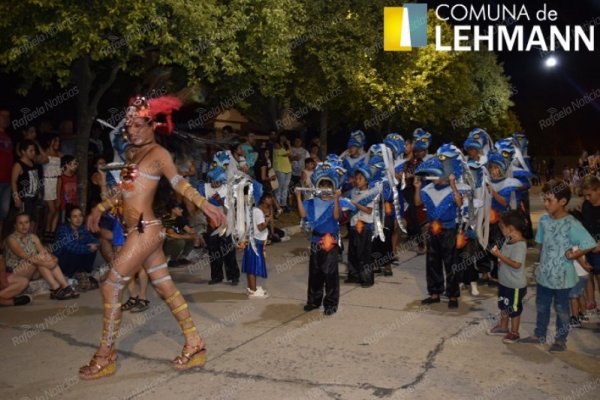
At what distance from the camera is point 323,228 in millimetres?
7000

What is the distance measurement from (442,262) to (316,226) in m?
1.55

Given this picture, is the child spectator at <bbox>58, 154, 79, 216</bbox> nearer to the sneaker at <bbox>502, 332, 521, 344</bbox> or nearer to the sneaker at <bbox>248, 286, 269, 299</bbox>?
the sneaker at <bbox>248, 286, 269, 299</bbox>

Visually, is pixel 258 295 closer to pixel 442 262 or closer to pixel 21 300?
pixel 442 262

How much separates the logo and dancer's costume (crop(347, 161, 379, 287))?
41.0 feet

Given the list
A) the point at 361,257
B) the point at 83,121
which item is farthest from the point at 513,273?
the point at 83,121

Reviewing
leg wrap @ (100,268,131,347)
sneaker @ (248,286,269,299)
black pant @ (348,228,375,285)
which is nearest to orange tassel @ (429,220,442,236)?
black pant @ (348,228,375,285)

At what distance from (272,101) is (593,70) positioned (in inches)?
1692

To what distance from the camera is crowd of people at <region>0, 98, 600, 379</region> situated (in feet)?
17.0

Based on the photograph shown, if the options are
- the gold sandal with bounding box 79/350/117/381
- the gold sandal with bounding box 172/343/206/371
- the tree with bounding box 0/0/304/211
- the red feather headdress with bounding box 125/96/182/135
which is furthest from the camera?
the tree with bounding box 0/0/304/211

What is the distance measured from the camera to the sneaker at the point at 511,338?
5.80 meters

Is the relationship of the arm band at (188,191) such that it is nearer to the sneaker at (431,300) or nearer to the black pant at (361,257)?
the sneaker at (431,300)

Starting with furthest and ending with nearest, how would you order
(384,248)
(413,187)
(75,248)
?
(413,187) < (384,248) < (75,248)

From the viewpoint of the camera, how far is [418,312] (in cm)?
696

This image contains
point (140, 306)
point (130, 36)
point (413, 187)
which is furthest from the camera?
point (413, 187)
